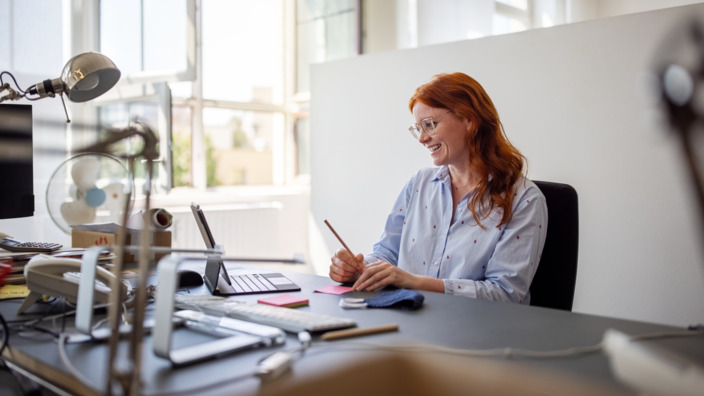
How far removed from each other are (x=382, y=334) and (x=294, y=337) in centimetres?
16

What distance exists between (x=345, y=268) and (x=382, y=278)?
122mm

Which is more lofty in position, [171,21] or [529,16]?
[529,16]

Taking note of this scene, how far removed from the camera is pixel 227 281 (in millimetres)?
1626

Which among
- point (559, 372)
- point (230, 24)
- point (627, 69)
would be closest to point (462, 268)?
point (559, 372)

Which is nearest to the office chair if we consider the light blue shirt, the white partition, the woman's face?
the light blue shirt

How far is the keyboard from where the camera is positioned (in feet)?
3.70

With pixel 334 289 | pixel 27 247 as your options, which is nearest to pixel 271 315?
pixel 334 289

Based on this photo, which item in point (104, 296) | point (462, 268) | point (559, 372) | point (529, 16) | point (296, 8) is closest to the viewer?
point (559, 372)

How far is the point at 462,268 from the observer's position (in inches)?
71.4

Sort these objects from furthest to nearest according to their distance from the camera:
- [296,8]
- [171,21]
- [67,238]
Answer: [296,8], [171,21], [67,238]

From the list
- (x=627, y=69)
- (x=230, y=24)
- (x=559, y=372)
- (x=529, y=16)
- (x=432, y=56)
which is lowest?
(x=559, y=372)

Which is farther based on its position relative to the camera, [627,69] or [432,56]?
[432,56]

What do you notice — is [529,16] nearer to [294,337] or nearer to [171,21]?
[171,21]

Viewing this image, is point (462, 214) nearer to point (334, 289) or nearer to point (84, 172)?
point (334, 289)
